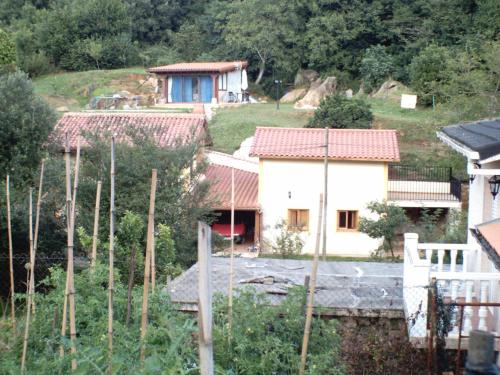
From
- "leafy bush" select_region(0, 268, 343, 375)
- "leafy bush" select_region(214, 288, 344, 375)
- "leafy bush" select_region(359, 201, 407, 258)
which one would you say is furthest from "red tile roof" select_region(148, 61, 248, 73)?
"leafy bush" select_region(214, 288, 344, 375)

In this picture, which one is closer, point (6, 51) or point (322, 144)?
point (322, 144)

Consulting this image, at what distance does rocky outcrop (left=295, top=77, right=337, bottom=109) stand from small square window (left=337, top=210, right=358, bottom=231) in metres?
11.8

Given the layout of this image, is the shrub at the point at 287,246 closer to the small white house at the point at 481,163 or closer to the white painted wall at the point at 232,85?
the small white house at the point at 481,163

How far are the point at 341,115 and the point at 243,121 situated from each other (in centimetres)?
469

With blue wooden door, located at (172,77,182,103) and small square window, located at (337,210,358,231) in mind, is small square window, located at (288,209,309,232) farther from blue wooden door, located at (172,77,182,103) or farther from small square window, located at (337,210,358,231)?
blue wooden door, located at (172,77,182,103)

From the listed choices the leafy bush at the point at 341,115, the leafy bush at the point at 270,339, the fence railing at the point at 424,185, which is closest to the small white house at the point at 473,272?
the leafy bush at the point at 270,339

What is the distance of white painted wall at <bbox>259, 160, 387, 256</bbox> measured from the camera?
65.0 feet

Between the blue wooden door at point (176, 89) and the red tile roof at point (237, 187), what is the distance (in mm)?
12674

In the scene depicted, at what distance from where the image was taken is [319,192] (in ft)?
65.0

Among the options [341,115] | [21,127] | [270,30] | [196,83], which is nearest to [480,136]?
[21,127]

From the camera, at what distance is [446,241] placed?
44.9ft

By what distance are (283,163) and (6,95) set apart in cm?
807

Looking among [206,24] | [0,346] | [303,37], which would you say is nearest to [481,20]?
[303,37]

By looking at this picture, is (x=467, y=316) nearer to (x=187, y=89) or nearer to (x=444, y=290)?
(x=444, y=290)
